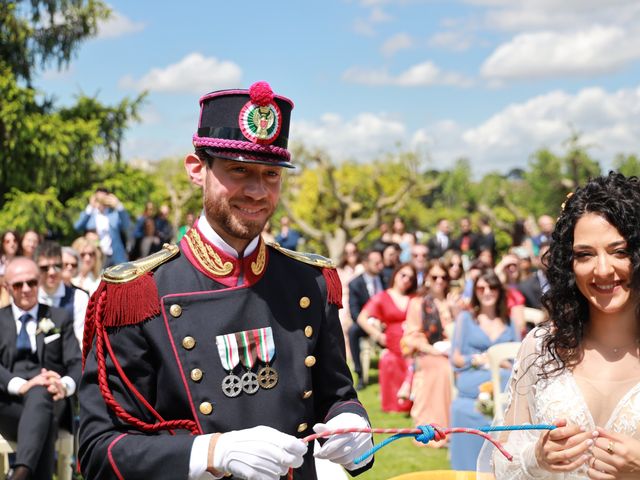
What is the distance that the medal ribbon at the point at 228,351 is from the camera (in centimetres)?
223

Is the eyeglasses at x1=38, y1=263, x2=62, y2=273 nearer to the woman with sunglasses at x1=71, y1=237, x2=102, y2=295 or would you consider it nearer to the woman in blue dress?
the woman with sunglasses at x1=71, y1=237, x2=102, y2=295

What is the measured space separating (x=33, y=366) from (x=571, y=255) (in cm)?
372

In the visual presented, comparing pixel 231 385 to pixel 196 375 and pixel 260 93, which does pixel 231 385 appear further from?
pixel 260 93

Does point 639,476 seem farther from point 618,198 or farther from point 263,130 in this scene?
point 263,130

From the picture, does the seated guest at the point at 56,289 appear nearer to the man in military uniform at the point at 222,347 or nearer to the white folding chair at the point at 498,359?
the white folding chair at the point at 498,359

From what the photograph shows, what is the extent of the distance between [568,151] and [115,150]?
1339 cm

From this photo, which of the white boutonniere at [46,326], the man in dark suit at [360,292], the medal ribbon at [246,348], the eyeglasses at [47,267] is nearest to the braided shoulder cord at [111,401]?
the medal ribbon at [246,348]

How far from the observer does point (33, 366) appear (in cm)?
529

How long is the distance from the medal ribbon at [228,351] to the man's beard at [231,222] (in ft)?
0.93

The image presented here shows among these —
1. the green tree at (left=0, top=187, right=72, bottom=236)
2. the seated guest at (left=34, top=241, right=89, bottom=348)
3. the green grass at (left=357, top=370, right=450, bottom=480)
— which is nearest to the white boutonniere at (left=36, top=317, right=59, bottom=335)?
the seated guest at (left=34, top=241, right=89, bottom=348)

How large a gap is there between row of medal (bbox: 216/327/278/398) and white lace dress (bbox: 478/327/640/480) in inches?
38.6

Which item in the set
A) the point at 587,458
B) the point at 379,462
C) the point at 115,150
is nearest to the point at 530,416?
the point at 587,458

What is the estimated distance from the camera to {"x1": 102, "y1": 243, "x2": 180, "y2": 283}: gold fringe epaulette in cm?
227

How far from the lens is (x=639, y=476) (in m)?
2.58
